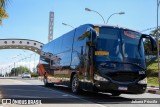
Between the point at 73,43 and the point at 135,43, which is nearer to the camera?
the point at 135,43

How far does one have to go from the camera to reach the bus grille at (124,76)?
15078mm

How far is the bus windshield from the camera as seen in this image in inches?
609

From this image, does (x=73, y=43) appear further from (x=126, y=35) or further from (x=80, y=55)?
(x=126, y=35)

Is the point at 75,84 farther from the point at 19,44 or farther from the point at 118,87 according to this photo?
the point at 19,44

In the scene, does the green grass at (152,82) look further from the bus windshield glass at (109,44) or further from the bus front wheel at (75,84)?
the bus windshield glass at (109,44)

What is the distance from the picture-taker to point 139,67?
15.4 metres

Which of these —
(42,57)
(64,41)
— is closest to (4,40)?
(42,57)

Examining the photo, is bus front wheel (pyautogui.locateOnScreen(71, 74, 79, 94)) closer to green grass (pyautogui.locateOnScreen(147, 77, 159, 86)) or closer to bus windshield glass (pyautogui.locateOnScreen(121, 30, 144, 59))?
bus windshield glass (pyautogui.locateOnScreen(121, 30, 144, 59))

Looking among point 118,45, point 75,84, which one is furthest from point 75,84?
point 118,45

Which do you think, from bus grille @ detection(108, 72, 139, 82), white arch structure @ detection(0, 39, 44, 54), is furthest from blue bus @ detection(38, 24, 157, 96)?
white arch structure @ detection(0, 39, 44, 54)

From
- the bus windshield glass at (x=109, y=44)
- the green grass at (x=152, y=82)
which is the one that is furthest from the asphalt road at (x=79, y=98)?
the green grass at (x=152, y=82)

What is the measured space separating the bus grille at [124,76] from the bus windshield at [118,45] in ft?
2.09

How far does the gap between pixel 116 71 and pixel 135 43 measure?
174cm

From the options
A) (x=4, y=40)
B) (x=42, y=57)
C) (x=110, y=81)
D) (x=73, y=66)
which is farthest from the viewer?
(x=4, y=40)
